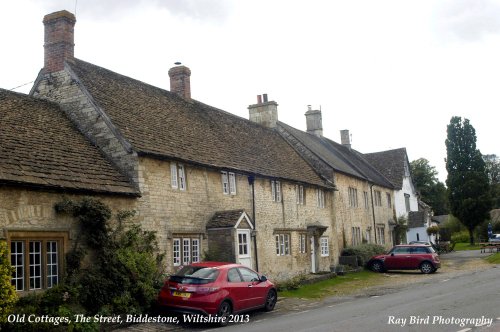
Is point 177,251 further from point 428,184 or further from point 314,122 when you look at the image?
point 428,184

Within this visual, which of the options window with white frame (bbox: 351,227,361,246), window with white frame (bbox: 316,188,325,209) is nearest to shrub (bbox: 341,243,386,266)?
window with white frame (bbox: 351,227,361,246)

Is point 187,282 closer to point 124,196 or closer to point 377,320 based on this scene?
point 124,196

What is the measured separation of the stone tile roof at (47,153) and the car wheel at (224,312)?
5152mm

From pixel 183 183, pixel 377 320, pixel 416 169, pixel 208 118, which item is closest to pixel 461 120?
pixel 416 169

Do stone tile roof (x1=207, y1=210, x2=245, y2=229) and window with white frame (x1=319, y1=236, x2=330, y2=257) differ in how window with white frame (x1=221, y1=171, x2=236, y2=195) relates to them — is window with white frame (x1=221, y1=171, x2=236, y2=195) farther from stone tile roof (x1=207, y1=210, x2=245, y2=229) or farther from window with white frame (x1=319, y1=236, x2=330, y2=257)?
window with white frame (x1=319, y1=236, x2=330, y2=257)

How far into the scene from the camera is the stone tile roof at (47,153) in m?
14.4

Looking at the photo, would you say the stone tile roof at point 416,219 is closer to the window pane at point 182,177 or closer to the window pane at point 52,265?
the window pane at point 182,177

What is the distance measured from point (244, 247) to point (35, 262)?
964 centimetres

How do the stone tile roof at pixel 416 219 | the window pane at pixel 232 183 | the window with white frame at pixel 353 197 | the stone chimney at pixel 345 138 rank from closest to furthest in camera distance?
the window pane at pixel 232 183 → the window with white frame at pixel 353 197 → the stone tile roof at pixel 416 219 → the stone chimney at pixel 345 138

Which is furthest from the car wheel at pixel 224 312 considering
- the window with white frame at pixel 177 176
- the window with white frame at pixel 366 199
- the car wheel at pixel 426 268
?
the window with white frame at pixel 366 199

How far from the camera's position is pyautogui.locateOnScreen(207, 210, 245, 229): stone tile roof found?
816 inches

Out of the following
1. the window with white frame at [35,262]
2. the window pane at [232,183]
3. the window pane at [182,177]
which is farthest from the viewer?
the window pane at [232,183]

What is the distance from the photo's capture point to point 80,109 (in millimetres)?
19812

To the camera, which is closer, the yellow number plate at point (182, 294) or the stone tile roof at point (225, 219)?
the yellow number plate at point (182, 294)
